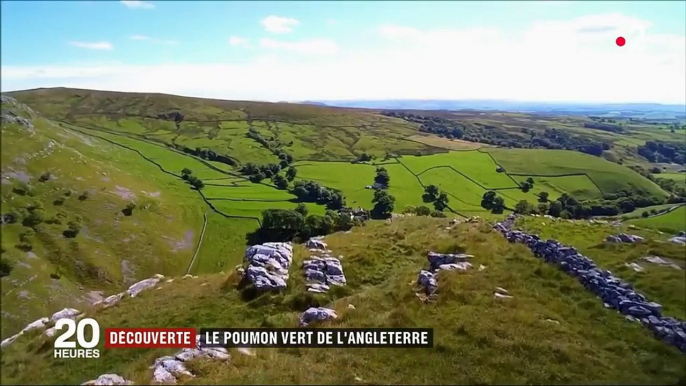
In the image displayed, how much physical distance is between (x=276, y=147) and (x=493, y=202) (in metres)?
106

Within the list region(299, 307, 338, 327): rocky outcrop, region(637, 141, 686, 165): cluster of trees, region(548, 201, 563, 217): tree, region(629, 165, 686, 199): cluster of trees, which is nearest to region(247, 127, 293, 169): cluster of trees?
region(548, 201, 563, 217): tree

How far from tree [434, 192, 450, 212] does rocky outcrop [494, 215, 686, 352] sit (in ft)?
238

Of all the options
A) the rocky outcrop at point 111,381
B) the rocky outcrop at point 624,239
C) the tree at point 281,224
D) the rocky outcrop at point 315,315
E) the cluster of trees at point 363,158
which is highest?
the rocky outcrop at point 624,239

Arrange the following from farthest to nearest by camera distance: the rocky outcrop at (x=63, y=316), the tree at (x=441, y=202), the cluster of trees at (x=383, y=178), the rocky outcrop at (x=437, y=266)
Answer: the cluster of trees at (x=383, y=178) < the tree at (x=441, y=202) < the rocky outcrop at (x=63, y=316) < the rocky outcrop at (x=437, y=266)

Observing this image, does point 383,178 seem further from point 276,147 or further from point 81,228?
point 81,228

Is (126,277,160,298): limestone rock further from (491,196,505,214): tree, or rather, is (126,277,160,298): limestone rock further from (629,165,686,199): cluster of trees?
(491,196,505,214): tree

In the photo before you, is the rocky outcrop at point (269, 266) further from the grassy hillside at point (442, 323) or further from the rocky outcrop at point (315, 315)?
the rocky outcrop at point (315, 315)

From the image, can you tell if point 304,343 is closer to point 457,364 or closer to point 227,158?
point 457,364

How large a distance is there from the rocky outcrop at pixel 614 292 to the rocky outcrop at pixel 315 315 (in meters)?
14.2

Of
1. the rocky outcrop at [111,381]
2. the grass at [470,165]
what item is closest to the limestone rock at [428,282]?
the rocky outcrop at [111,381]

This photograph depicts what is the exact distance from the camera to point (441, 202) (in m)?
104

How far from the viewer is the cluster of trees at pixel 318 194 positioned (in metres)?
108

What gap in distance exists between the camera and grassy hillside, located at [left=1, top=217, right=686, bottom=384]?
15.2 meters

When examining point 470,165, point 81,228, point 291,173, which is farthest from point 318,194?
point 81,228
